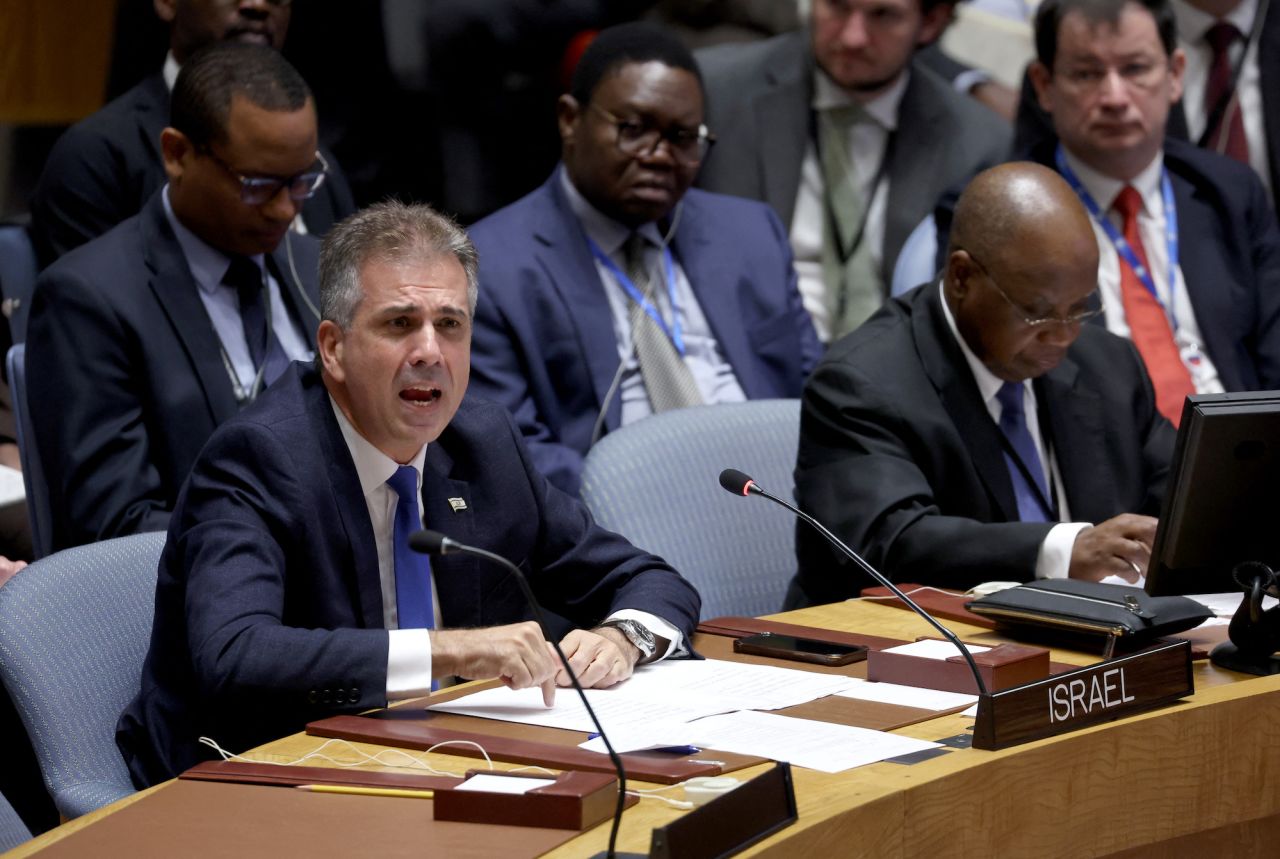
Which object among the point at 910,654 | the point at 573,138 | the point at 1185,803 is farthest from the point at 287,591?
the point at 573,138

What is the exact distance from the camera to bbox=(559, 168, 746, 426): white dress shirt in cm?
424

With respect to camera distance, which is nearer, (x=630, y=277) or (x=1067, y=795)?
(x=1067, y=795)

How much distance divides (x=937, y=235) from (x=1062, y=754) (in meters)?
2.30

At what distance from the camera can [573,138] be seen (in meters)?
4.40

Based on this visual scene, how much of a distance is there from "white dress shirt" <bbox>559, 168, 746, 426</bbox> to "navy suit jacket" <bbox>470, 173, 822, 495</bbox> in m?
0.03

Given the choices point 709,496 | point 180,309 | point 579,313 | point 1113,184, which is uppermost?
point 1113,184

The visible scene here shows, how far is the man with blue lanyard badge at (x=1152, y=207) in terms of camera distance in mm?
4531

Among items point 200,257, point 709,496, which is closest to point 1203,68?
point 709,496

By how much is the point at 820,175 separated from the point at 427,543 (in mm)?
2975

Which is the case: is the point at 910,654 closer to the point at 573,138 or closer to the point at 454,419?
the point at 454,419

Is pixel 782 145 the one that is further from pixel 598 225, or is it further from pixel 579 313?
pixel 579 313

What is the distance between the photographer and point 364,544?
8.58 feet

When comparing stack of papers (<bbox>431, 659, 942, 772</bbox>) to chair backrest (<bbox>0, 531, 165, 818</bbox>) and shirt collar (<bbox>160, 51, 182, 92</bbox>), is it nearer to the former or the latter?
chair backrest (<bbox>0, 531, 165, 818</bbox>)

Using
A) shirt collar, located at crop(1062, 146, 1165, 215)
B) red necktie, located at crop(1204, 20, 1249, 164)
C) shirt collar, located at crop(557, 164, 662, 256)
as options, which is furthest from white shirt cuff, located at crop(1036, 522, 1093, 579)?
red necktie, located at crop(1204, 20, 1249, 164)
